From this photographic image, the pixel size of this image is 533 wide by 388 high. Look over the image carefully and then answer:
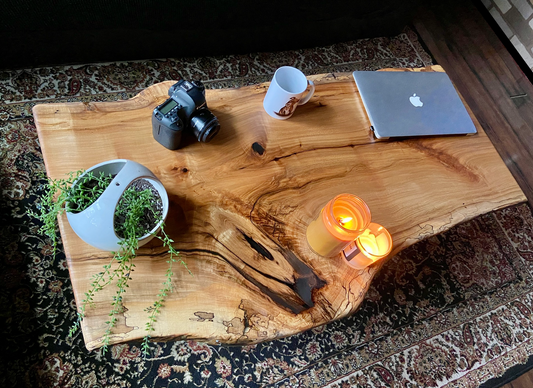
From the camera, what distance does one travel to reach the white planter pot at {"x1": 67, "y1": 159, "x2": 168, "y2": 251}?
65 cm

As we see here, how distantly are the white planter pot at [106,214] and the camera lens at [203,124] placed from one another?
20cm

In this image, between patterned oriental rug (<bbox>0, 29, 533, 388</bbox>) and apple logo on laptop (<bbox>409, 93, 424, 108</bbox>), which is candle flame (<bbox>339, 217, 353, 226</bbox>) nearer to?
apple logo on laptop (<bbox>409, 93, 424, 108</bbox>)

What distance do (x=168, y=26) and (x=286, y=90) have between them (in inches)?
29.4

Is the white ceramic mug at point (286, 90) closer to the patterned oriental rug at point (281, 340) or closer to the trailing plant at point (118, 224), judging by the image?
the trailing plant at point (118, 224)

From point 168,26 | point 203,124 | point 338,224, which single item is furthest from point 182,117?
point 168,26

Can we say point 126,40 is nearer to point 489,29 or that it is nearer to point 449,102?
point 449,102

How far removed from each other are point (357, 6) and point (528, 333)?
1.54 m

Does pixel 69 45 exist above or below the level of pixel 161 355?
above

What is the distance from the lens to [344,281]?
2.83ft

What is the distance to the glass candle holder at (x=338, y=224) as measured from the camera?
0.78 meters

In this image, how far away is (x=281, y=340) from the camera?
1271 mm

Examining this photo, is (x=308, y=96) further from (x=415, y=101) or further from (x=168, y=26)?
(x=168, y=26)

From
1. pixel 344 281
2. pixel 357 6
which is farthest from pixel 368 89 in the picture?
pixel 357 6

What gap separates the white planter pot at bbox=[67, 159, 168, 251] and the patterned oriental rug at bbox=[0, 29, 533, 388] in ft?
2.08
